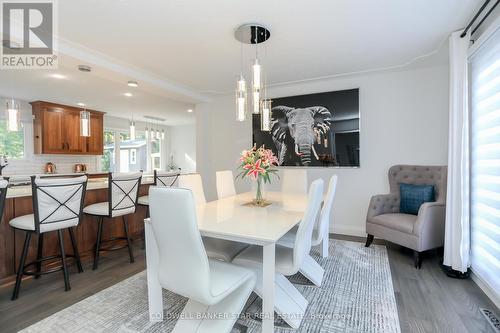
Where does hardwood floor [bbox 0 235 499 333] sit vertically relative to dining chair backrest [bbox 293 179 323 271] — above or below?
below

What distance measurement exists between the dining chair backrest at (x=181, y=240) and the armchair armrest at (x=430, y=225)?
2.38 m

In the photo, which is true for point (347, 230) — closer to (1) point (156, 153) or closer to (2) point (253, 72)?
(2) point (253, 72)

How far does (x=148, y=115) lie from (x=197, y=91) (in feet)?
9.21

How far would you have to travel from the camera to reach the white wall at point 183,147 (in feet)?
27.5

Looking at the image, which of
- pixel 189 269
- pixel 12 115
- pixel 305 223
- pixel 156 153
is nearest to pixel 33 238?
pixel 12 115

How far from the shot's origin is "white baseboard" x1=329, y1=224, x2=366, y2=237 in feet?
12.4

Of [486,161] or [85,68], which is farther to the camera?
[85,68]

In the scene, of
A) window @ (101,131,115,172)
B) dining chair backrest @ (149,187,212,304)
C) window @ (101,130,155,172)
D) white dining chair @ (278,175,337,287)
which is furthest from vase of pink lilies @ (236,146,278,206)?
window @ (101,131,115,172)

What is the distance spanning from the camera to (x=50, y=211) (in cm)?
216

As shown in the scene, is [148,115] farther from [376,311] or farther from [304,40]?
[376,311]

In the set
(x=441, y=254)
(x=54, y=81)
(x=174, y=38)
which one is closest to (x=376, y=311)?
(x=441, y=254)

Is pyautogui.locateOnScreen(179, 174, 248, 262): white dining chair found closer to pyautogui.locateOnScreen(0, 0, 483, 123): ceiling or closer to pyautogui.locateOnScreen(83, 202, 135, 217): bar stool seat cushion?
pyautogui.locateOnScreen(83, 202, 135, 217): bar stool seat cushion

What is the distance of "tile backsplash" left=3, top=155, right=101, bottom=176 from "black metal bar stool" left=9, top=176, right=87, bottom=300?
359 centimetres

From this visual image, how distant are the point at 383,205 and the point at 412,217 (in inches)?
14.0
